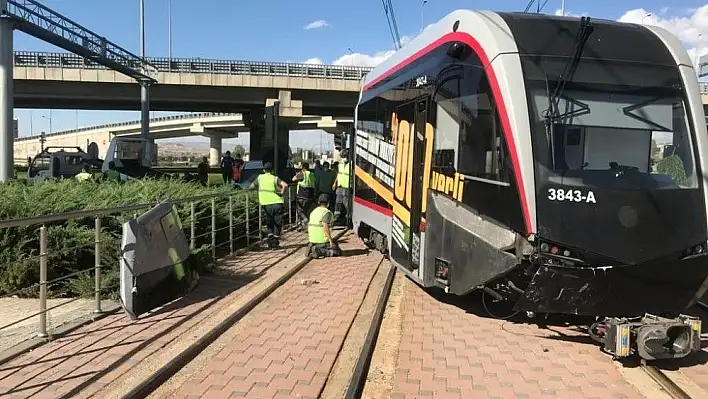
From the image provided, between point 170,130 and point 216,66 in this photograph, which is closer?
point 216,66

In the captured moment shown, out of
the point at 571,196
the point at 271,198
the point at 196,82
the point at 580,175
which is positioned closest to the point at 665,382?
the point at 571,196

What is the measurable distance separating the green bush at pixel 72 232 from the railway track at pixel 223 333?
1.45 metres

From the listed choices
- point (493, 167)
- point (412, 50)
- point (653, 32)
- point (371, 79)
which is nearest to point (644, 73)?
point (653, 32)

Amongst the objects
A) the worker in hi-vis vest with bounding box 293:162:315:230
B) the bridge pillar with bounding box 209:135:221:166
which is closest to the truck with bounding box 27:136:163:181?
the worker in hi-vis vest with bounding box 293:162:315:230

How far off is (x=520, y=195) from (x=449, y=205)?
1199 mm

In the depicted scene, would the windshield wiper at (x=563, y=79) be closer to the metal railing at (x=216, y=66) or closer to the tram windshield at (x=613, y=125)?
the tram windshield at (x=613, y=125)

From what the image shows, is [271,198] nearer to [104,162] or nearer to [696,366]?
[696,366]

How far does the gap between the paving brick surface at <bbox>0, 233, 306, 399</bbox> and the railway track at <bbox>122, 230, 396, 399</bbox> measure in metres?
0.31

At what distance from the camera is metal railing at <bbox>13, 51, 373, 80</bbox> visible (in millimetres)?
35875

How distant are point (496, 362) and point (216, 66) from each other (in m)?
35.9

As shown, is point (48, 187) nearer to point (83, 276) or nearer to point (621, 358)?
point (83, 276)

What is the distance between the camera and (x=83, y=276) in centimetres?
715

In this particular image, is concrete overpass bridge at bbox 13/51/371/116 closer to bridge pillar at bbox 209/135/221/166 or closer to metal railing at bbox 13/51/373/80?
metal railing at bbox 13/51/373/80

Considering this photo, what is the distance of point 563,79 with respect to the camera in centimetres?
539
